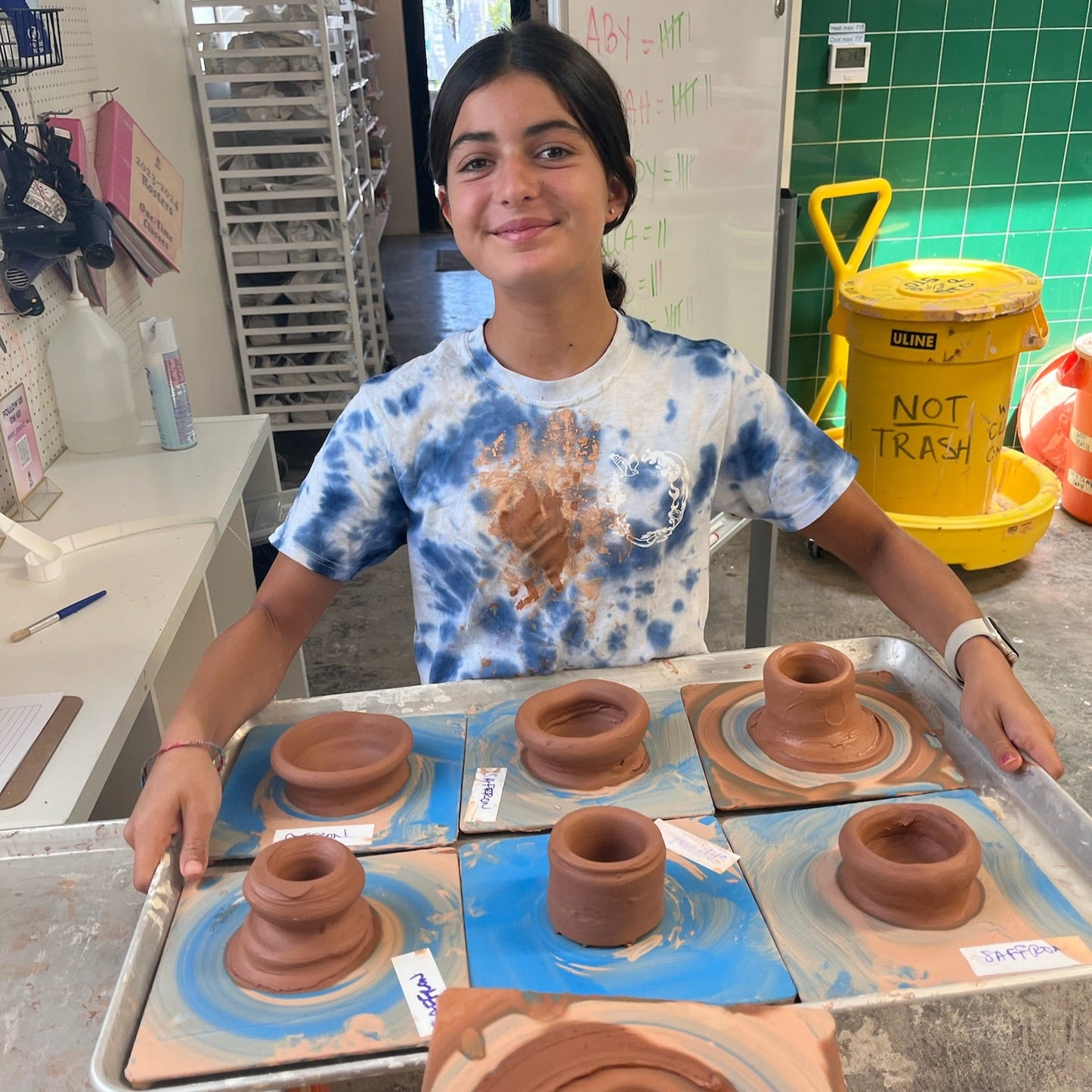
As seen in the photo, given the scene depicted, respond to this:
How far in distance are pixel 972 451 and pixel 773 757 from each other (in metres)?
2.40

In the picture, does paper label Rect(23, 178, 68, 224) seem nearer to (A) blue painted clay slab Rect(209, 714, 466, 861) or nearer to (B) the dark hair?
(B) the dark hair

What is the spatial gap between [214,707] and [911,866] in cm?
69

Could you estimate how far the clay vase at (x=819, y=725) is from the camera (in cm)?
104

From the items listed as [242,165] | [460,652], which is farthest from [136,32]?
[460,652]

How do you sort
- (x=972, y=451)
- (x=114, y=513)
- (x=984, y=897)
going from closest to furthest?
(x=984, y=897)
(x=114, y=513)
(x=972, y=451)

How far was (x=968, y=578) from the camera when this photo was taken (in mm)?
3318

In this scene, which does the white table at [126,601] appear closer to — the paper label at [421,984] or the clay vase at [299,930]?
the clay vase at [299,930]

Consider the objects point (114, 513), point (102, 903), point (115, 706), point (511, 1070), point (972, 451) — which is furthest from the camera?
point (972, 451)

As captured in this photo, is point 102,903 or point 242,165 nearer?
point 102,903

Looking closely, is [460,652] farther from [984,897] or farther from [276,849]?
[984,897]

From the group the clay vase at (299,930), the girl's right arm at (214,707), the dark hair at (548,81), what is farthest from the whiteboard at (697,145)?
the clay vase at (299,930)

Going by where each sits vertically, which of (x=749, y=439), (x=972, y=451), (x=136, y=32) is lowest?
(x=972, y=451)

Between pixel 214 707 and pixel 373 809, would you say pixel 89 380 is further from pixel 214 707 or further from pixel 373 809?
pixel 373 809

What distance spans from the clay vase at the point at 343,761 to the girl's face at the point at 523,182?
541 mm
